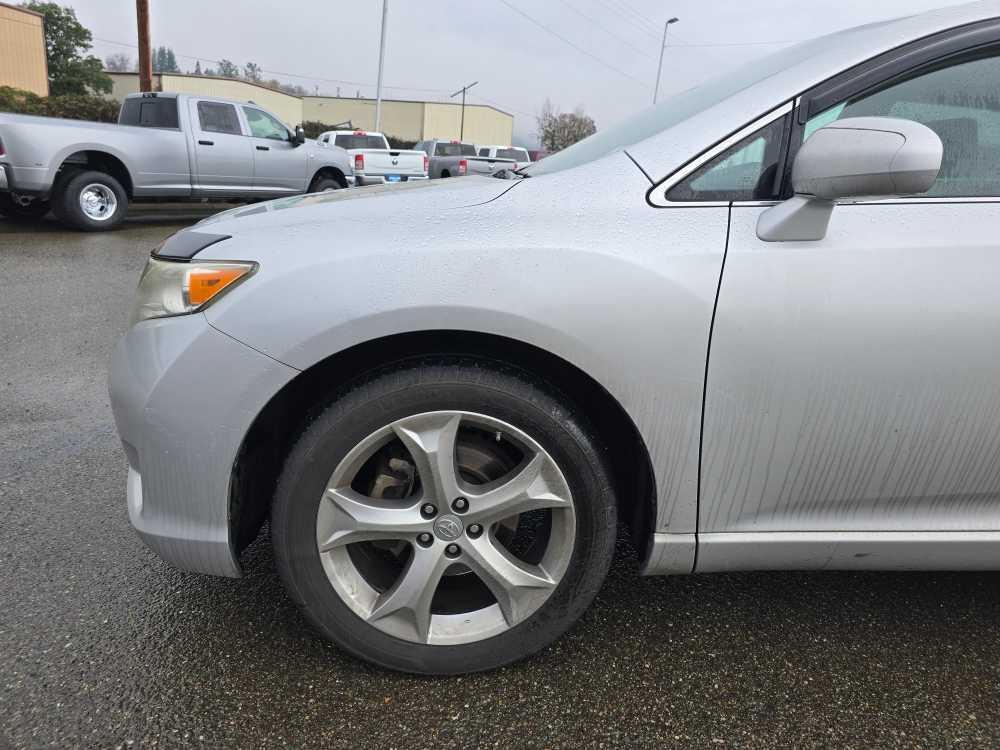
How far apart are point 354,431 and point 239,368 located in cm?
29

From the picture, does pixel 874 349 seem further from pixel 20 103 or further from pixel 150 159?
pixel 20 103

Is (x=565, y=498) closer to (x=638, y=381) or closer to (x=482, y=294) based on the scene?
(x=638, y=381)

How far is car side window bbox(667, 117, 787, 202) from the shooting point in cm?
166

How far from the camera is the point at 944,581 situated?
231cm

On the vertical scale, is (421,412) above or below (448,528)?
above

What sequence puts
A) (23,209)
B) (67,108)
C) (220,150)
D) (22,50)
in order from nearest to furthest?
1. (23,209)
2. (220,150)
3. (67,108)
4. (22,50)

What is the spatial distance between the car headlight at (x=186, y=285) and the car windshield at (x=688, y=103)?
91 cm

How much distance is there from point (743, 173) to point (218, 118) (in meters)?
10.5

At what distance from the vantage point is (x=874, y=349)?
159cm

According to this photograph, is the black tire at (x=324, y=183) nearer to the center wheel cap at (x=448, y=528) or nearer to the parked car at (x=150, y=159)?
the parked car at (x=150, y=159)

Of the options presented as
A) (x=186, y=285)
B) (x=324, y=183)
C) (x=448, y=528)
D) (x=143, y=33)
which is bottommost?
(x=448, y=528)

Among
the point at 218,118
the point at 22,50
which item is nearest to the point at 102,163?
the point at 218,118

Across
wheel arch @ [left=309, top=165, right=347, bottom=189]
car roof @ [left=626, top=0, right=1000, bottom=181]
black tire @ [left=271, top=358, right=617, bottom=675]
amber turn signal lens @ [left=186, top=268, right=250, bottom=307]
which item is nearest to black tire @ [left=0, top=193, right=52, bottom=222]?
wheel arch @ [left=309, top=165, right=347, bottom=189]

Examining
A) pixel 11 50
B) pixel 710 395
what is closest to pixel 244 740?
pixel 710 395
